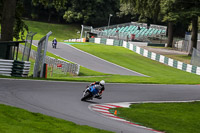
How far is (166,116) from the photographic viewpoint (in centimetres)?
1495

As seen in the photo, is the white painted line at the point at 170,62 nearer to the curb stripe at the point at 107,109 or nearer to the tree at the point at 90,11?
the curb stripe at the point at 107,109

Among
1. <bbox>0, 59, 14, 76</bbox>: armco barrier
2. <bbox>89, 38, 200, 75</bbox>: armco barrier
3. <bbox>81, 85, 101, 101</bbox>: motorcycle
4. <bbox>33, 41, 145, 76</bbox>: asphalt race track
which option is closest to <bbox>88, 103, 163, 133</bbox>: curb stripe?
<bbox>81, 85, 101, 101</bbox>: motorcycle

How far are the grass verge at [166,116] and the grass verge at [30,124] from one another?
3.67 m

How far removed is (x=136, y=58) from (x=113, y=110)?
36178 mm

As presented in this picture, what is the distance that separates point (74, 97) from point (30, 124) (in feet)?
26.8

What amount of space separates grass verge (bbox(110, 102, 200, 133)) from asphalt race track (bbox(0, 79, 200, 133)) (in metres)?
1.21

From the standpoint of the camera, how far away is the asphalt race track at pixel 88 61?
137 ft

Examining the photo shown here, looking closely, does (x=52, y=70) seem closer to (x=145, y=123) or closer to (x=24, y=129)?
(x=145, y=123)

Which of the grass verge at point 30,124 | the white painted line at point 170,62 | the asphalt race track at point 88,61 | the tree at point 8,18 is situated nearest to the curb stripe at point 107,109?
the grass verge at point 30,124

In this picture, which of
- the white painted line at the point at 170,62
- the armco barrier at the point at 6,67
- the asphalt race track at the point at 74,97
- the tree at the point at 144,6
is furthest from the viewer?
the white painted line at the point at 170,62

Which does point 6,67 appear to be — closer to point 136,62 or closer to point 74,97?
point 74,97

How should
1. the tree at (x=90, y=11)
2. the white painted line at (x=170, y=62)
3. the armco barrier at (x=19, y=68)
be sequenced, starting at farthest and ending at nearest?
1. the tree at (x=90, y=11)
2. the white painted line at (x=170, y=62)
3. the armco barrier at (x=19, y=68)

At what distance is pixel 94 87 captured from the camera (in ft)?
53.8

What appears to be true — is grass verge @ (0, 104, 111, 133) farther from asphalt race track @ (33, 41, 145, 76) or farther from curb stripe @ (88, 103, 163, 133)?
asphalt race track @ (33, 41, 145, 76)
